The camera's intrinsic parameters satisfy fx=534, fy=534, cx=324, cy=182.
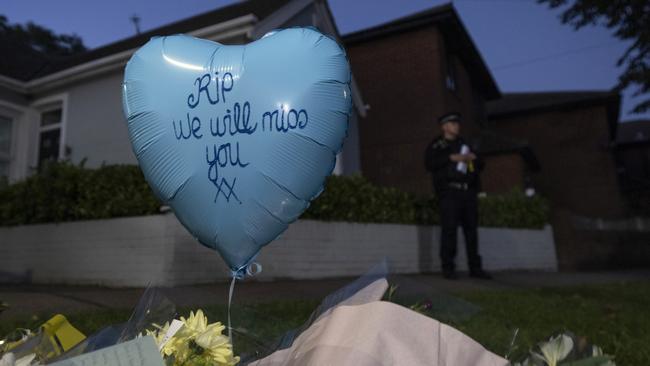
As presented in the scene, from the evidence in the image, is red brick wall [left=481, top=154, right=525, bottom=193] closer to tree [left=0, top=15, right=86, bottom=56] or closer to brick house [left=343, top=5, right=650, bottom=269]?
brick house [left=343, top=5, right=650, bottom=269]

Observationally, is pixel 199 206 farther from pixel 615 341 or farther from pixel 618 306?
pixel 618 306

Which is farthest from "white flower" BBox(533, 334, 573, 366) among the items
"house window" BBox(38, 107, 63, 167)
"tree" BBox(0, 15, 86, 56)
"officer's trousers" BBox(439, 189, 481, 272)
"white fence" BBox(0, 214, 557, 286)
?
"tree" BBox(0, 15, 86, 56)

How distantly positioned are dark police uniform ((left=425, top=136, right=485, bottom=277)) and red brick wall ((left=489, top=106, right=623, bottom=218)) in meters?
14.3

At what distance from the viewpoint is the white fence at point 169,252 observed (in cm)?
551

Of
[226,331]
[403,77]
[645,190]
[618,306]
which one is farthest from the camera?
[645,190]

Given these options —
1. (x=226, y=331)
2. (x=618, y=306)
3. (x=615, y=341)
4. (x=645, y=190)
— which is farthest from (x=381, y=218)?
(x=645, y=190)

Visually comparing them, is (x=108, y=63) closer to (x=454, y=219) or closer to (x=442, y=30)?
(x=454, y=219)

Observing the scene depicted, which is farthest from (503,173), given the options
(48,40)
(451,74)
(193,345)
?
(48,40)

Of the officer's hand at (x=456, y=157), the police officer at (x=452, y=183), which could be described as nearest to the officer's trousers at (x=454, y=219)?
the police officer at (x=452, y=183)

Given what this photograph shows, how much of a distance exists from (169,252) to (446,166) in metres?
3.18

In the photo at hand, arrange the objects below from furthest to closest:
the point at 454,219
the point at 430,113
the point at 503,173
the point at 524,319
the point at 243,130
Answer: the point at 503,173 → the point at 430,113 → the point at 454,219 → the point at 524,319 → the point at 243,130

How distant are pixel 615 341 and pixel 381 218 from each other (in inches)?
195

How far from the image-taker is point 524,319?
11.4ft

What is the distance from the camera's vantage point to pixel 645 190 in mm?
17391
